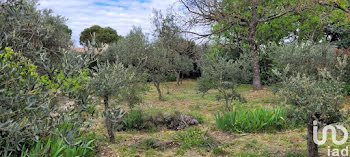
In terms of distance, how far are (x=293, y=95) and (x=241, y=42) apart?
596 inches

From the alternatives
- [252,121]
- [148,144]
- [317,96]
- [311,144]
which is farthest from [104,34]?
[317,96]

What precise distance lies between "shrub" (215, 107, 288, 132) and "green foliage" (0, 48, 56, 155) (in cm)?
485

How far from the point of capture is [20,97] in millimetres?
3135

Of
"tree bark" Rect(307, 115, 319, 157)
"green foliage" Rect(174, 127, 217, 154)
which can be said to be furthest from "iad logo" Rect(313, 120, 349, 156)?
"green foliage" Rect(174, 127, 217, 154)

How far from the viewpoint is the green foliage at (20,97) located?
3.07 metres

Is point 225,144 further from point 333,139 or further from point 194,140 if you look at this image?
point 333,139

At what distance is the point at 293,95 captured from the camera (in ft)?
14.5

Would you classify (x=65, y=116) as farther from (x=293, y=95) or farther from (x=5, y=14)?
(x=293, y=95)

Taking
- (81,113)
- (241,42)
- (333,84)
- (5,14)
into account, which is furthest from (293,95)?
(241,42)

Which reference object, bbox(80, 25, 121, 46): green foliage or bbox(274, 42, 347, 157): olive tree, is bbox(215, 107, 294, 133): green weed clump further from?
bbox(80, 25, 121, 46): green foliage

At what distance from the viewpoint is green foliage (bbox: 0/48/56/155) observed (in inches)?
121

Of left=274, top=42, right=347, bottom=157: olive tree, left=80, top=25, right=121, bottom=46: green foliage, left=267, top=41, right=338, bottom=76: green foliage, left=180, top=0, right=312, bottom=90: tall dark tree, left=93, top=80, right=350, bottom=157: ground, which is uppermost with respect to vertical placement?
left=80, top=25, right=121, bottom=46: green foliage

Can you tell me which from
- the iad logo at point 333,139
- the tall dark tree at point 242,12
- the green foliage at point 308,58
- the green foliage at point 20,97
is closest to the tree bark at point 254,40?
the tall dark tree at point 242,12

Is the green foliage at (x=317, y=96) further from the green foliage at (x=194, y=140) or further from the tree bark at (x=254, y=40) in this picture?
the tree bark at (x=254, y=40)
